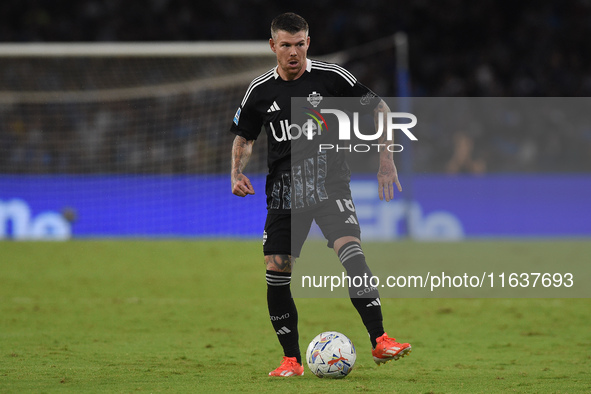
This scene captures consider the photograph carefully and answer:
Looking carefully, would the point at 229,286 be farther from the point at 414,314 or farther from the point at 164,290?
the point at 414,314

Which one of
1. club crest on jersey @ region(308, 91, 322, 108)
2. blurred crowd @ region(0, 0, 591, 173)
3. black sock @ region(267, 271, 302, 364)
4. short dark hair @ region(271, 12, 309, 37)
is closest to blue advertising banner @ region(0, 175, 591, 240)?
blurred crowd @ region(0, 0, 591, 173)

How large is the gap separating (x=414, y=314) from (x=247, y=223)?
22.8ft

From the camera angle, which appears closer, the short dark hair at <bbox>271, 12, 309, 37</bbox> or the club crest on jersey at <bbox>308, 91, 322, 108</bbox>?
the short dark hair at <bbox>271, 12, 309, 37</bbox>

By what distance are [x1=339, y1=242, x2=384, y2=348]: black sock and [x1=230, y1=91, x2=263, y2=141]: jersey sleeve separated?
0.98 m

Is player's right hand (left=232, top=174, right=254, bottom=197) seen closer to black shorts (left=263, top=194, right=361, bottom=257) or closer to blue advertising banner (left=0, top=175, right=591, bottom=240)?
black shorts (left=263, top=194, right=361, bottom=257)

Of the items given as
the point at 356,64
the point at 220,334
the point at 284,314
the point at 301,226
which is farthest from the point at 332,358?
the point at 356,64

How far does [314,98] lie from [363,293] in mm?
1203

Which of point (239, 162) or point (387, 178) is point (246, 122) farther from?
point (387, 178)

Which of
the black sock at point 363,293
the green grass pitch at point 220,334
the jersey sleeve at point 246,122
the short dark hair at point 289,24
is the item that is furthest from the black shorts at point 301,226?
the short dark hair at point 289,24

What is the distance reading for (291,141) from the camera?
5.22 m

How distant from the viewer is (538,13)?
72.7 ft

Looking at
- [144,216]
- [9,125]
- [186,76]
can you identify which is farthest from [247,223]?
[9,125]

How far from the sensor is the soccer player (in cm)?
517

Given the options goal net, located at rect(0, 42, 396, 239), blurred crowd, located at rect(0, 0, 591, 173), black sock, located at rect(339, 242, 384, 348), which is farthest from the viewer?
blurred crowd, located at rect(0, 0, 591, 173)
